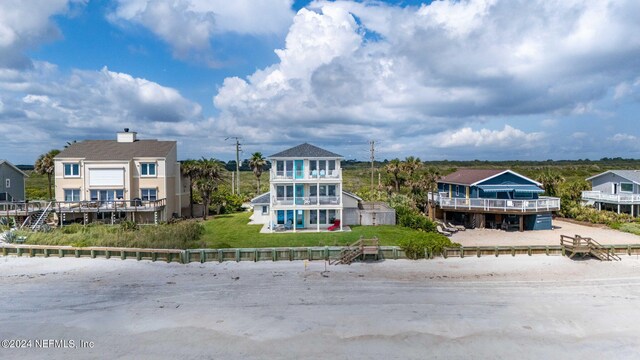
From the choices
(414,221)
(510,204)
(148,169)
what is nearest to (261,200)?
(148,169)

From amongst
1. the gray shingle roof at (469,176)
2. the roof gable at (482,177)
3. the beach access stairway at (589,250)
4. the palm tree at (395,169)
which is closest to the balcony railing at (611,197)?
the roof gable at (482,177)

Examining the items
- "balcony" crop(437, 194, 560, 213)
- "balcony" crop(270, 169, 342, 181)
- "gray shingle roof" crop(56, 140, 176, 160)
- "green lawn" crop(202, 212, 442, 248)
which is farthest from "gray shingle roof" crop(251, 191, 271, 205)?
"balcony" crop(437, 194, 560, 213)

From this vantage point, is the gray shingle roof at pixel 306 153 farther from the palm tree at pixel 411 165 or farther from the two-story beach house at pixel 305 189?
the palm tree at pixel 411 165

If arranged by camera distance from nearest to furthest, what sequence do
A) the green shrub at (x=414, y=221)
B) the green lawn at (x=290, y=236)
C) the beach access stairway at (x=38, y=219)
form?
the green lawn at (x=290, y=236), the beach access stairway at (x=38, y=219), the green shrub at (x=414, y=221)

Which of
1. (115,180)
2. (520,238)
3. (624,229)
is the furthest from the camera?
(115,180)

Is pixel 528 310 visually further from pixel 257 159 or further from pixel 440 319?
pixel 257 159

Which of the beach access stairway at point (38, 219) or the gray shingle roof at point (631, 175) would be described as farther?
the gray shingle roof at point (631, 175)

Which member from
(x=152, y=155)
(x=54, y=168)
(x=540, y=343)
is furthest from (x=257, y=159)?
(x=540, y=343)
